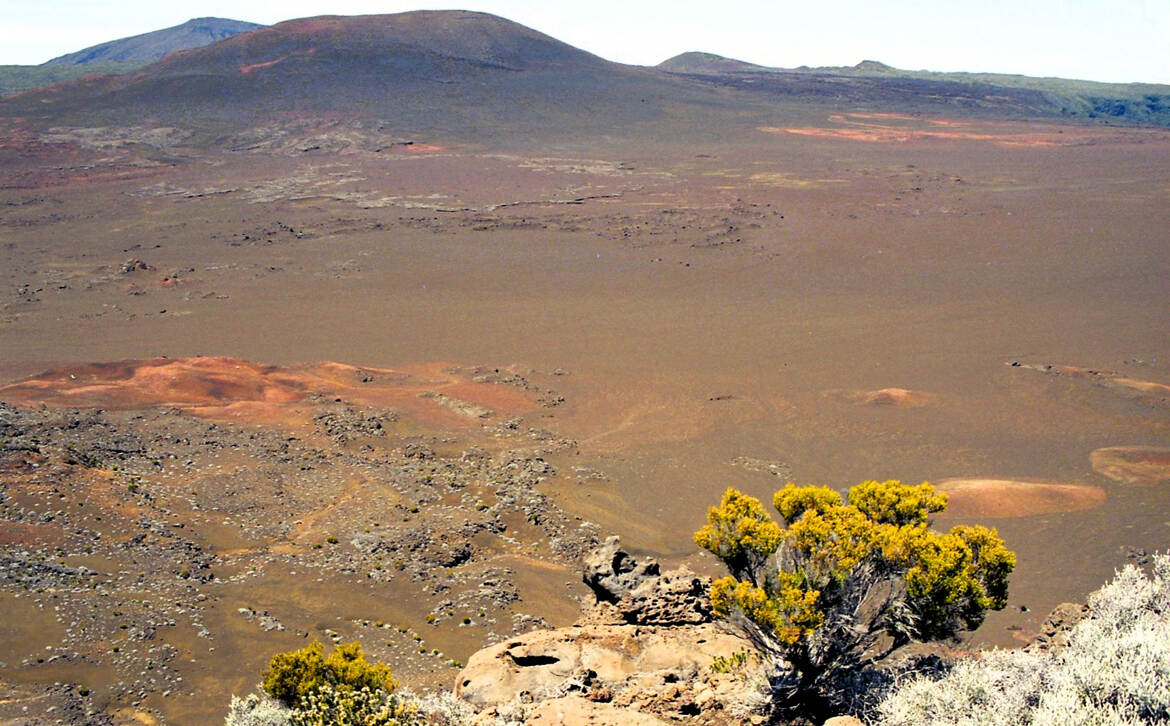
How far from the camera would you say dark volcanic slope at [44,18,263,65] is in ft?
461

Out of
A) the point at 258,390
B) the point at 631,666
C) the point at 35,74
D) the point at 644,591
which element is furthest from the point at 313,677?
the point at 35,74

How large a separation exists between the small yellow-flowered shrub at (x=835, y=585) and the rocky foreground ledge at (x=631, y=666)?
26.1 inches

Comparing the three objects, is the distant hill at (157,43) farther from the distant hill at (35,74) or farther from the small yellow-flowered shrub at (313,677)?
the small yellow-flowered shrub at (313,677)

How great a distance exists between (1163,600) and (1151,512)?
7807mm

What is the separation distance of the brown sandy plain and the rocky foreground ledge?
168cm

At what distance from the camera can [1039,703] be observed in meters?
7.45

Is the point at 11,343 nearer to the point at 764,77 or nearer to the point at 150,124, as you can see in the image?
the point at 150,124

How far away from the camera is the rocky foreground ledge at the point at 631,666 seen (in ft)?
28.0

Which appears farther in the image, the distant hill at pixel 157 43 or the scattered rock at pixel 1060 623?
the distant hill at pixel 157 43

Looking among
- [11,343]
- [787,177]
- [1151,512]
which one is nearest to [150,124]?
[11,343]

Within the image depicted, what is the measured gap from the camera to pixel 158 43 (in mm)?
145375

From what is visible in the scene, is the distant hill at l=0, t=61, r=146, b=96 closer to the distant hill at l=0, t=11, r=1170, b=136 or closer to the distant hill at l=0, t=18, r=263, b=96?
the distant hill at l=0, t=11, r=1170, b=136

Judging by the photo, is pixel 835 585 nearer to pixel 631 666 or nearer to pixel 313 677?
pixel 631 666

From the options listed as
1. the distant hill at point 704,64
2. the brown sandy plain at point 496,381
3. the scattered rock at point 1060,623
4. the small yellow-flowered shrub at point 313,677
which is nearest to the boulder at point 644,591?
the brown sandy plain at point 496,381
